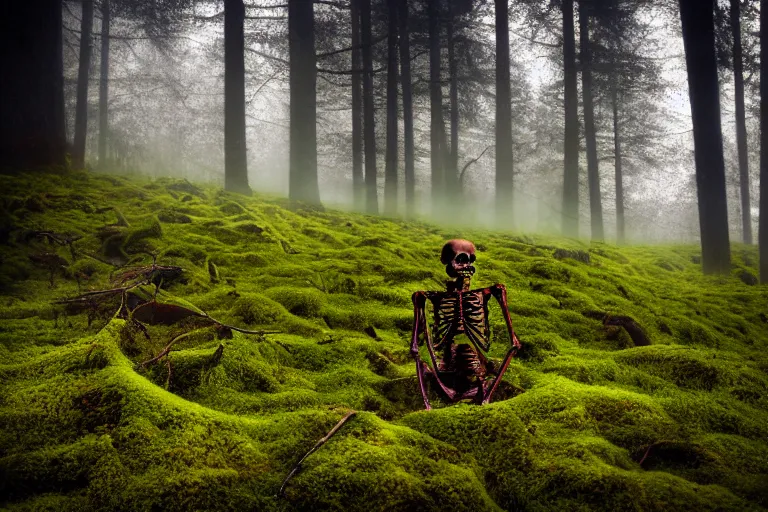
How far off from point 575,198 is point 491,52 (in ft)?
27.6

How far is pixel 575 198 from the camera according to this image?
1512 cm

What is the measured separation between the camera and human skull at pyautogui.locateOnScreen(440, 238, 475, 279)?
237 cm

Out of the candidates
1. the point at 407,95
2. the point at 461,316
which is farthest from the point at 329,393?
the point at 407,95

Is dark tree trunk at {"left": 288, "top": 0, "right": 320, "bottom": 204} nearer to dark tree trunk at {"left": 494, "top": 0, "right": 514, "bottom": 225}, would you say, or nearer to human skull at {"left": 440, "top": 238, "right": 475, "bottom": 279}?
dark tree trunk at {"left": 494, "top": 0, "right": 514, "bottom": 225}

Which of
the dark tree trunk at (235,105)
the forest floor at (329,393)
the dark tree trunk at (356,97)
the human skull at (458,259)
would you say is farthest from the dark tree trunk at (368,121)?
the human skull at (458,259)

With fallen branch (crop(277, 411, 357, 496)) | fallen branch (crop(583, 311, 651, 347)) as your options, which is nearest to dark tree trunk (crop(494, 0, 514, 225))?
fallen branch (crop(583, 311, 651, 347))

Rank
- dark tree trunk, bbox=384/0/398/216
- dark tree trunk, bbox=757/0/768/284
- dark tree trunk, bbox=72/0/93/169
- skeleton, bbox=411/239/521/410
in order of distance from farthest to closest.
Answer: dark tree trunk, bbox=72/0/93/169
dark tree trunk, bbox=384/0/398/216
dark tree trunk, bbox=757/0/768/284
skeleton, bbox=411/239/521/410

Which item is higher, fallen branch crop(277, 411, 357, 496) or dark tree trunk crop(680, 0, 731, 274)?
dark tree trunk crop(680, 0, 731, 274)

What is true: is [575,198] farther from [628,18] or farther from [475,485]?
[475,485]

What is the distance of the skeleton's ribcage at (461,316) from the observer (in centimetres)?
236

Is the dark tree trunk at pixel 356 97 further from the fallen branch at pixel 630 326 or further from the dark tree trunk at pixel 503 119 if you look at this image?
the fallen branch at pixel 630 326

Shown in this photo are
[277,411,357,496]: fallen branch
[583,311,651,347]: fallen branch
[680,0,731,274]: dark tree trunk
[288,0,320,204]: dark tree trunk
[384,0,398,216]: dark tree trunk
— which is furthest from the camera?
[384,0,398,216]: dark tree trunk

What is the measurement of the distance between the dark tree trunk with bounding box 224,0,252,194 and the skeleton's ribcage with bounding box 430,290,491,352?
9.29m

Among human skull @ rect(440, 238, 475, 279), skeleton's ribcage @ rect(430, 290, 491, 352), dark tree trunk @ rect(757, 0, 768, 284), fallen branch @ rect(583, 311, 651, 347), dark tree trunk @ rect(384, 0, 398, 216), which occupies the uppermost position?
dark tree trunk @ rect(384, 0, 398, 216)
